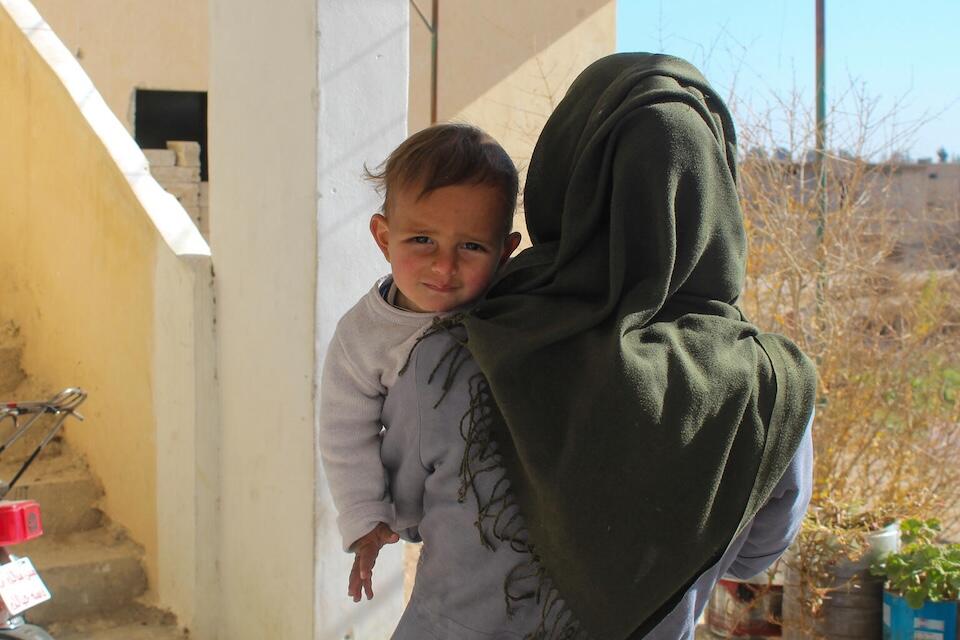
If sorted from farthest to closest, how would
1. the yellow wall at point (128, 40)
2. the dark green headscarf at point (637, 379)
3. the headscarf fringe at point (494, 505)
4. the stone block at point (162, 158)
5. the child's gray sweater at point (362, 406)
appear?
1. the yellow wall at point (128, 40)
2. the stone block at point (162, 158)
3. the child's gray sweater at point (362, 406)
4. the headscarf fringe at point (494, 505)
5. the dark green headscarf at point (637, 379)

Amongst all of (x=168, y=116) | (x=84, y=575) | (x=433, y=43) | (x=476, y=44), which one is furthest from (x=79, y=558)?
Answer: (x=168, y=116)

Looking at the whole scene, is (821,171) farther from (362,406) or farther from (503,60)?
(362,406)

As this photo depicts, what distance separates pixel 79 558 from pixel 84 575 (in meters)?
0.10

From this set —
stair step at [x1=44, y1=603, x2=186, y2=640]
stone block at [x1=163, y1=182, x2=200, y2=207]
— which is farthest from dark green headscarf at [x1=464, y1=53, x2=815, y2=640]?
stone block at [x1=163, y1=182, x2=200, y2=207]

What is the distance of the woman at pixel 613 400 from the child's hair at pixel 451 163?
0.07 m

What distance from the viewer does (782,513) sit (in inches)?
63.9

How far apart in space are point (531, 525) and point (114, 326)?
3.29 meters

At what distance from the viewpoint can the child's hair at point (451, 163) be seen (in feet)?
5.30

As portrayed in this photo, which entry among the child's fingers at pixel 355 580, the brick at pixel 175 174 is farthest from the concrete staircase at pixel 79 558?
the brick at pixel 175 174

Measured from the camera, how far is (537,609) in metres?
1.57

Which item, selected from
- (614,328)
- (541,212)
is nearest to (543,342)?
(614,328)

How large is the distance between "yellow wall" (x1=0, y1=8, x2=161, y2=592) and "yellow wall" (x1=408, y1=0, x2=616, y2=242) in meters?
3.20

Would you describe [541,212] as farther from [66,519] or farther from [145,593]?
[66,519]

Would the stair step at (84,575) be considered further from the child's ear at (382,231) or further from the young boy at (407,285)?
the child's ear at (382,231)
